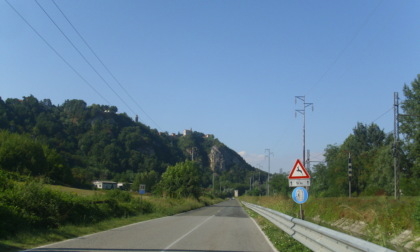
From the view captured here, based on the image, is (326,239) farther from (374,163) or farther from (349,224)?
(374,163)

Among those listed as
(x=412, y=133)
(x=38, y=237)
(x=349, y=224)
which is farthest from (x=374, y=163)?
(x=38, y=237)

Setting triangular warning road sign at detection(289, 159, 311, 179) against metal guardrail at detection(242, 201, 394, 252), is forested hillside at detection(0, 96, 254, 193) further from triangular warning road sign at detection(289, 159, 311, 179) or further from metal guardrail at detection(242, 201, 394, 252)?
metal guardrail at detection(242, 201, 394, 252)

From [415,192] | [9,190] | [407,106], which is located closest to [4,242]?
[9,190]

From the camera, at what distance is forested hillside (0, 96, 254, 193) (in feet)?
241

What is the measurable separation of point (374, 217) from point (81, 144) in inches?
4227

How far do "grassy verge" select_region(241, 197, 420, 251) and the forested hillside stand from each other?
5121 centimetres

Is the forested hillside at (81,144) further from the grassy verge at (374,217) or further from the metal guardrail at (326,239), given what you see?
the metal guardrail at (326,239)

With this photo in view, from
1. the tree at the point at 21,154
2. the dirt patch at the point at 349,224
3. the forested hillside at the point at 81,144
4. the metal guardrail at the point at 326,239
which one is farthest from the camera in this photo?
the forested hillside at the point at 81,144

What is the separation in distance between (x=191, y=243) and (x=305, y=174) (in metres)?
5.42

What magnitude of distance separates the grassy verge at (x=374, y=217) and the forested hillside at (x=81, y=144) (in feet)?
168

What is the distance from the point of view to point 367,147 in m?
102

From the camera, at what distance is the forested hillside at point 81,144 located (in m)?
73.5

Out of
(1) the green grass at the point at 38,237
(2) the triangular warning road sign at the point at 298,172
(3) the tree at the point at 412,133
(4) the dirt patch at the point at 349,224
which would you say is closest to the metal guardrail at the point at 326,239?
(2) the triangular warning road sign at the point at 298,172

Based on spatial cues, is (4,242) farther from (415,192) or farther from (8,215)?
(415,192)
